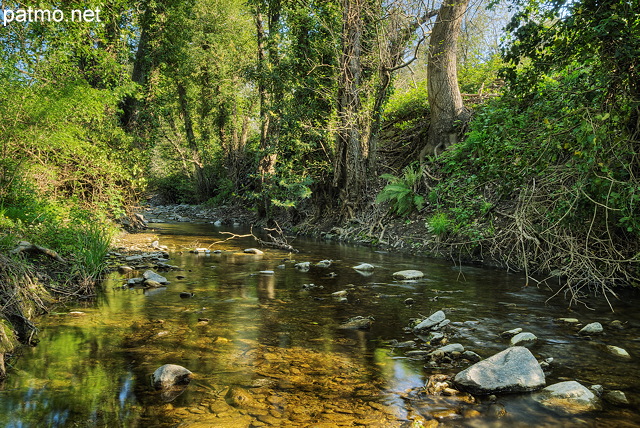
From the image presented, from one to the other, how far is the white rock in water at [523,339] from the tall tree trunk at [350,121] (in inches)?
375

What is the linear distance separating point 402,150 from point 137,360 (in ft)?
42.8

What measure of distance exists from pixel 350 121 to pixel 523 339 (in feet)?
32.7

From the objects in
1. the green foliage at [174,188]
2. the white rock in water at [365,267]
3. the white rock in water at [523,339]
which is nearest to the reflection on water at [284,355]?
the white rock in water at [523,339]

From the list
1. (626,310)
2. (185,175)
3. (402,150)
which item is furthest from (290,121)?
(185,175)

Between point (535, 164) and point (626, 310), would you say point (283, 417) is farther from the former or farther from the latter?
point (535, 164)

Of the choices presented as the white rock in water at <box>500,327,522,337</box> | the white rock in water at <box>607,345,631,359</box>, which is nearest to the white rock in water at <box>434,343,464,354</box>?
the white rock in water at <box>500,327,522,337</box>

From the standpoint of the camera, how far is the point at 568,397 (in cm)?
287

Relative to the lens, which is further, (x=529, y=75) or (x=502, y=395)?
(x=529, y=75)

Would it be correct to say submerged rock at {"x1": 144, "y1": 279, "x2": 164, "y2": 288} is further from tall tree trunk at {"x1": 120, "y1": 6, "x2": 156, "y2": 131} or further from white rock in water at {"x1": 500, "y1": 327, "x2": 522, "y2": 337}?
tall tree trunk at {"x1": 120, "y1": 6, "x2": 156, "y2": 131}

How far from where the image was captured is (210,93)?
81.5 ft

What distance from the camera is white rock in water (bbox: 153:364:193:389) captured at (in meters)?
3.04

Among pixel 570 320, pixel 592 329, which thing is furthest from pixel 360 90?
pixel 592 329

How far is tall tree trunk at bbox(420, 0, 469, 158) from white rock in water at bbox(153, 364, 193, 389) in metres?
10.9

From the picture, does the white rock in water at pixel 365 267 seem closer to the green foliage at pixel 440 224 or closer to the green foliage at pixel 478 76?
the green foliage at pixel 440 224
